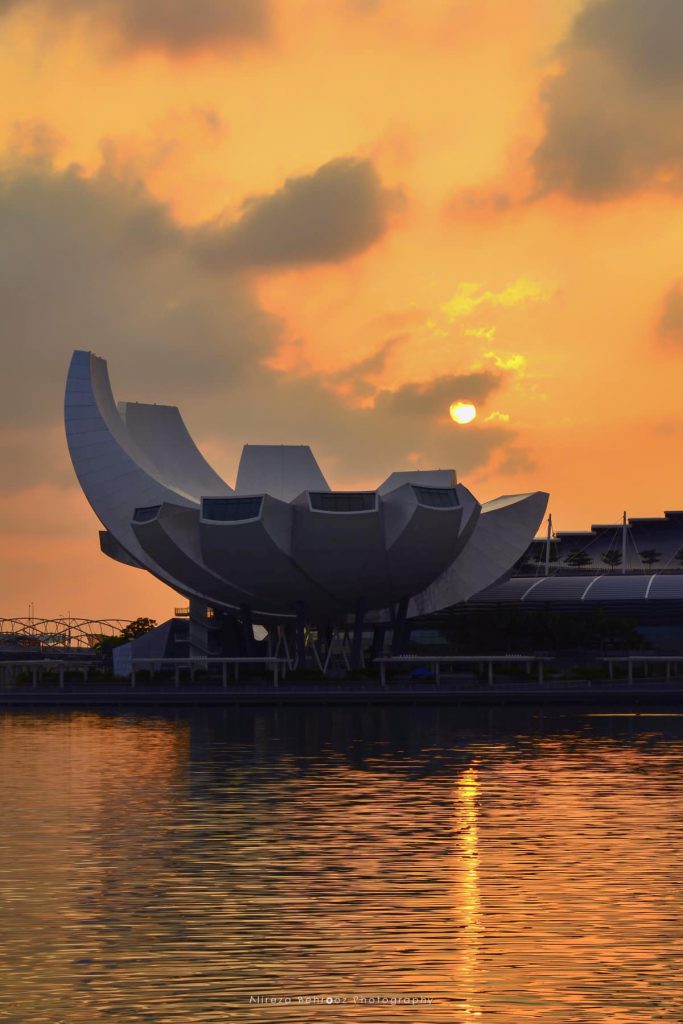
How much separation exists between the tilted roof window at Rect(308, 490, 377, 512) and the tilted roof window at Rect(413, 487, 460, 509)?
10.9 feet

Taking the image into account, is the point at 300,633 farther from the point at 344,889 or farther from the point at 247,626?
the point at 344,889

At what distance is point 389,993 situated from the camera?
22688 mm

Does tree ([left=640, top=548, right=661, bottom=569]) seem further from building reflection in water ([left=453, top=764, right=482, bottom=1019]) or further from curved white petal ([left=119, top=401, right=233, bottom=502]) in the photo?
building reflection in water ([left=453, top=764, right=482, bottom=1019])

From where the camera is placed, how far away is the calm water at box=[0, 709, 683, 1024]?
22750mm

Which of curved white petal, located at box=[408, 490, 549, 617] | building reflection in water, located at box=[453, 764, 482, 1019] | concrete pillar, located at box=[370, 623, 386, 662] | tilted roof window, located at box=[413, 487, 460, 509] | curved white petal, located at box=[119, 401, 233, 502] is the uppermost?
curved white petal, located at box=[119, 401, 233, 502]

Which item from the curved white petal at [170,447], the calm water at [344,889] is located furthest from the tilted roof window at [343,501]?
the calm water at [344,889]

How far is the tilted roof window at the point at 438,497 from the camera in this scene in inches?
4387

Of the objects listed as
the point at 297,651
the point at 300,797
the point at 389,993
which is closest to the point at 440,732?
the point at 300,797

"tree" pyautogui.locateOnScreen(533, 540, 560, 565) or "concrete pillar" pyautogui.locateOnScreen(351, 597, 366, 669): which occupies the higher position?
"tree" pyautogui.locateOnScreen(533, 540, 560, 565)

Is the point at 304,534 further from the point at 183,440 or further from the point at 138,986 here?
the point at 138,986

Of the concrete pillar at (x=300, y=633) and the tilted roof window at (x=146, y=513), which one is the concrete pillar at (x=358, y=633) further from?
the tilted roof window at (x=146, y=513)

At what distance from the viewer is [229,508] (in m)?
110

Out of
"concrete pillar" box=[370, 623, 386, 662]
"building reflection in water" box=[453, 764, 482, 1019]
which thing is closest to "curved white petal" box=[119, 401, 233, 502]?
"concrete pillar" box=[370, 623, 386, 662]

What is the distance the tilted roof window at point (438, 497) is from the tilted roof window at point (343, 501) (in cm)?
333
